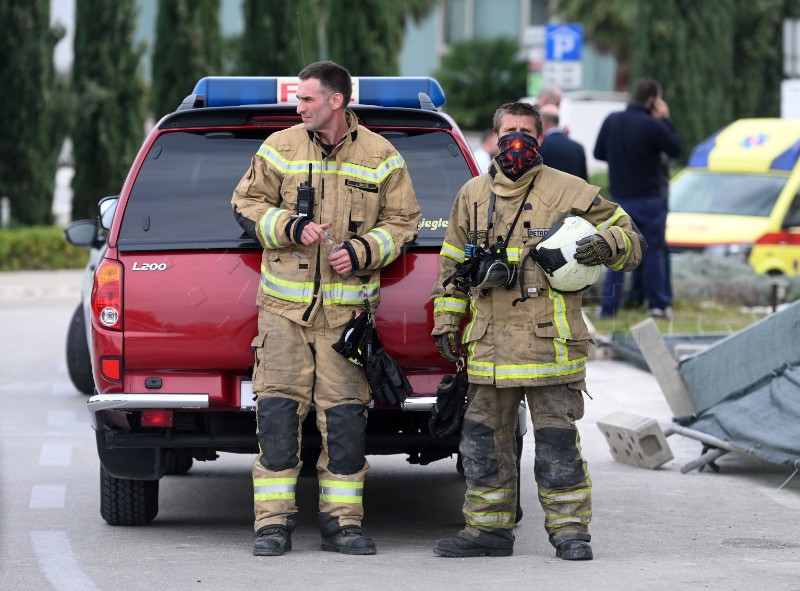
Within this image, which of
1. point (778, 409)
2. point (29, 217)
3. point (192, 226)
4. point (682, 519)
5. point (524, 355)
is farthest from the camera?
point (29, 217)

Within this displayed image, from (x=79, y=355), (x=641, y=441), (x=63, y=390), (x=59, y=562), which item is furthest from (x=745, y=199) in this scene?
(x=59, y=562)

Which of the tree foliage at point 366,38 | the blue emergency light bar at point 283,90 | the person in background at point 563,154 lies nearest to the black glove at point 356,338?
the blue emergency light bar at point 283,90

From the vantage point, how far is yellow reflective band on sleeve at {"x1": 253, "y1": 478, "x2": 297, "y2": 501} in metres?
6.55

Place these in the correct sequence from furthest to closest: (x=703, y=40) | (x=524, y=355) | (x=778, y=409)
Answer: (x=703, y=40)
(x=778, y=409)
(x=524, y=355)

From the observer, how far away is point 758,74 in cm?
3500

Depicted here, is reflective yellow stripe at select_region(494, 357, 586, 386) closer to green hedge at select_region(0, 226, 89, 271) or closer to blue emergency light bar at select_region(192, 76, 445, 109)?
blue emergency light bar at select_region(192, 76, 445, 109)

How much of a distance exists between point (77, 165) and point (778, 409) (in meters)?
18.9

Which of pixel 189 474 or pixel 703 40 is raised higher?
pixel 703 40

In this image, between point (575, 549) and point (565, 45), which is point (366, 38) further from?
point (575, 549)

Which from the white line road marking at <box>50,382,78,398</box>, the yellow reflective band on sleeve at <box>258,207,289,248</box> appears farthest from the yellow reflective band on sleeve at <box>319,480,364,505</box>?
the white line road marking at <box>50,382,78,398</box>

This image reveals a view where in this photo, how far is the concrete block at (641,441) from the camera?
352 inches

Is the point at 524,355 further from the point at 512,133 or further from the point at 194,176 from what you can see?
the point at 194,176

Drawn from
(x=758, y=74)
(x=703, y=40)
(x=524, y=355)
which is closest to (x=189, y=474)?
(x=524, y=355)

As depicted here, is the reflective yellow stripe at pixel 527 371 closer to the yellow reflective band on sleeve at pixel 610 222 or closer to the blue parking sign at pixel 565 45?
the yellow reflective band on sleeve at pixel 610 222
